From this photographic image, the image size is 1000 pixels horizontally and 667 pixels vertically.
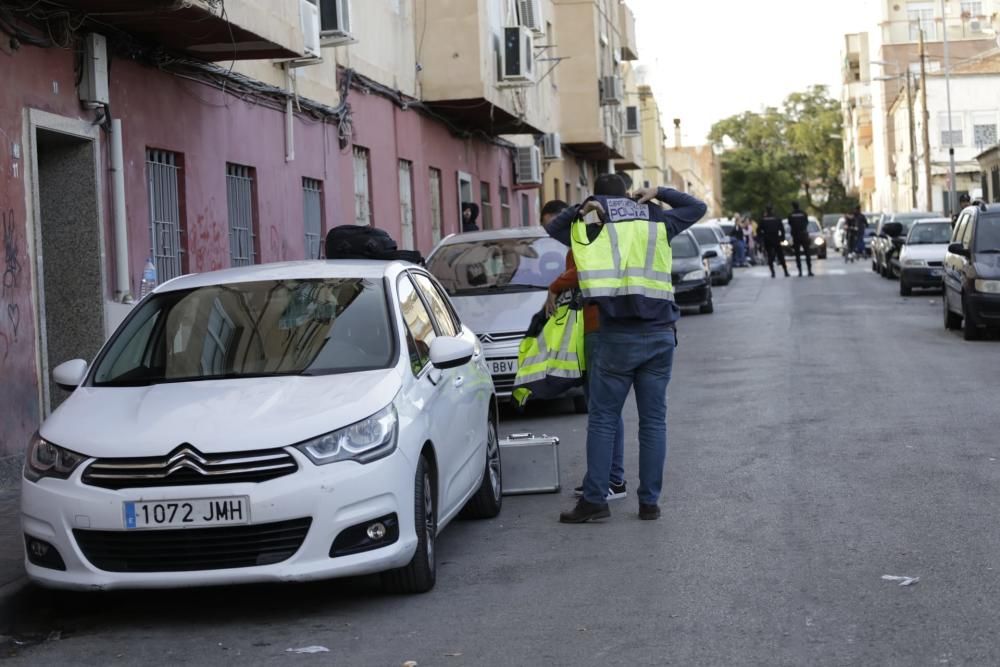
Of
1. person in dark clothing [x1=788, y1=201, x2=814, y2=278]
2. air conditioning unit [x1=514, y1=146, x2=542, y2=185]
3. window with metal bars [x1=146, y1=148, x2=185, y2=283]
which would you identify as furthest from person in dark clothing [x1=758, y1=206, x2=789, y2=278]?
window with metal bars [x1=146, y1=148, x2=185, y2=283]

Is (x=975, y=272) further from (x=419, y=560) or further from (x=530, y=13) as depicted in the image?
(x=530, y=13)

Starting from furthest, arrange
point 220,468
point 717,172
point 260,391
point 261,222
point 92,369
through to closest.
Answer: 1. point 717,172
2. point 261,222
3. point 92,369
4. point 260,391
5. point 220,468

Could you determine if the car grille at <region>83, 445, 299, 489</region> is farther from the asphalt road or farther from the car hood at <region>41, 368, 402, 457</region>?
the asphalt road

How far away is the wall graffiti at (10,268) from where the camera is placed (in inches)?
429

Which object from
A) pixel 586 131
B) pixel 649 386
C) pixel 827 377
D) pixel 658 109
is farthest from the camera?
pixel 658 109

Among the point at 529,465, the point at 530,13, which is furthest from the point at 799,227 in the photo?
the point at 529,465

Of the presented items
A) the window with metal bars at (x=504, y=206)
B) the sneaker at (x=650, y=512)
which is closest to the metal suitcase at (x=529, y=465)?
the sneaker at (x=650, y=512)

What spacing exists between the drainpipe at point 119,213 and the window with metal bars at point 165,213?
3.18ft

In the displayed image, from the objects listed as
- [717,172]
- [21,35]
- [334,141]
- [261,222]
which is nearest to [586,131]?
[334,141]

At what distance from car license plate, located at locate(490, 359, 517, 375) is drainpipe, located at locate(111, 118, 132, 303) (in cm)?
319

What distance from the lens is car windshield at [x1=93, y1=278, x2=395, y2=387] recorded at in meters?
7.23

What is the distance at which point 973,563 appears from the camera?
22.7 ft

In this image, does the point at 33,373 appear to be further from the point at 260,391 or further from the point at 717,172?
the point at 717,172

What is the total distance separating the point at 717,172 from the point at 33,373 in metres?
139
